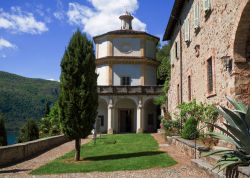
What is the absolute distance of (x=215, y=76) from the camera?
12188mm

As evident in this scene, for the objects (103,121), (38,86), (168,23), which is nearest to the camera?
(168,23)

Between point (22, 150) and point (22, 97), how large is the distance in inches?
4525

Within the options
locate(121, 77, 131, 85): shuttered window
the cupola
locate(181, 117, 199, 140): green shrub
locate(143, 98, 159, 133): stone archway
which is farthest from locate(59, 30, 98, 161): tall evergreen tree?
the cupola

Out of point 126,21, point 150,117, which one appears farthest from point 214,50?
point 126,21

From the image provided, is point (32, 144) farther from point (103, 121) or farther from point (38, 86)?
point (38, 86)

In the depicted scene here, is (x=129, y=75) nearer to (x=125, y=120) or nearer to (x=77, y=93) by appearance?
(x=125, y=120)

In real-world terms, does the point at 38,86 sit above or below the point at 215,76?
above

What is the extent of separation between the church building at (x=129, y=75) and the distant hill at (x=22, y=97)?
219 feet

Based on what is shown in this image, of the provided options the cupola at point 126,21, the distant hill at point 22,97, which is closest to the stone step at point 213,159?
the cupola at point 126,21

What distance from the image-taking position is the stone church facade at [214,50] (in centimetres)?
981

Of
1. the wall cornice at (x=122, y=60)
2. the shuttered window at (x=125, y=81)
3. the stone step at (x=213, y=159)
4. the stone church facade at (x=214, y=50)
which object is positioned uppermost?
the wall cornice at (x=122, y=60)

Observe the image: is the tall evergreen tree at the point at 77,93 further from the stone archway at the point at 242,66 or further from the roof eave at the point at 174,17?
the roof eave at the point at 174,17

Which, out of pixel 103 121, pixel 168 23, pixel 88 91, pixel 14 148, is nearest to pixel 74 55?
pixel 88 91

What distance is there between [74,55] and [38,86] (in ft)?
430
